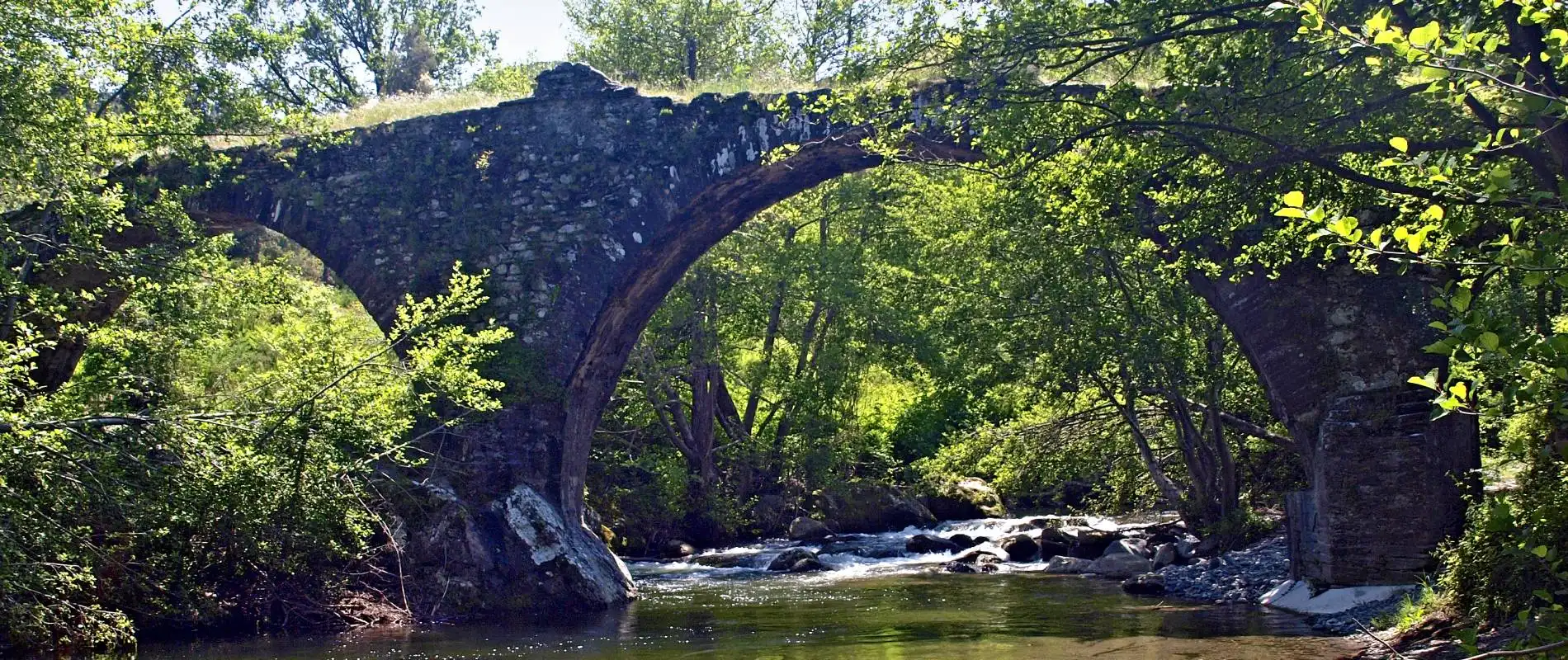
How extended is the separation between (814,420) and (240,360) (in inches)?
395

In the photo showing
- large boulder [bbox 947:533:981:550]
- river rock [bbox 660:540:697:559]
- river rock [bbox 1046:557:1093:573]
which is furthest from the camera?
river rock [bbox 660:540:697:559]

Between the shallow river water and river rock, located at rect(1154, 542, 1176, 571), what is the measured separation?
48.1 inches

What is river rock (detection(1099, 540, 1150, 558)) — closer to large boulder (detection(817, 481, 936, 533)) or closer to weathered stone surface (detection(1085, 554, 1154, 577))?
weathered stone surface (detection(1085, 554, 1154, 577))

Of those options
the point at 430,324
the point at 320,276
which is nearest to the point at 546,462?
the point at 430,324

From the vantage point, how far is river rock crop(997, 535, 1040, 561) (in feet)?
52.8

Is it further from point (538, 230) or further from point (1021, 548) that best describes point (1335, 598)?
point (538, 230)

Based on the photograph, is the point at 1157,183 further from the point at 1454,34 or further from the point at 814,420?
the point at 814,420

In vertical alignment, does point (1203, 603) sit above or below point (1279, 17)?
below

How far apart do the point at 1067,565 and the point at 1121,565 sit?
66cm

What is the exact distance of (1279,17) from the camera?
625cm

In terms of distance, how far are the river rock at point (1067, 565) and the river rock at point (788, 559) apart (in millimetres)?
2965

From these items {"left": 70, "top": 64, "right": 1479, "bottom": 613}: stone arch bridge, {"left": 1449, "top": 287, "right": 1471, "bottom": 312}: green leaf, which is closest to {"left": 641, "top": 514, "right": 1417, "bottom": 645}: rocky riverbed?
{"left": 70, "top": 64, "right": 1479, "bottom": 613}: stone arch bridge

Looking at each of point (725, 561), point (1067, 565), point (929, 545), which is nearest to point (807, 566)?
point (725, 561)

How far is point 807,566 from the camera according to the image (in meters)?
15.7
